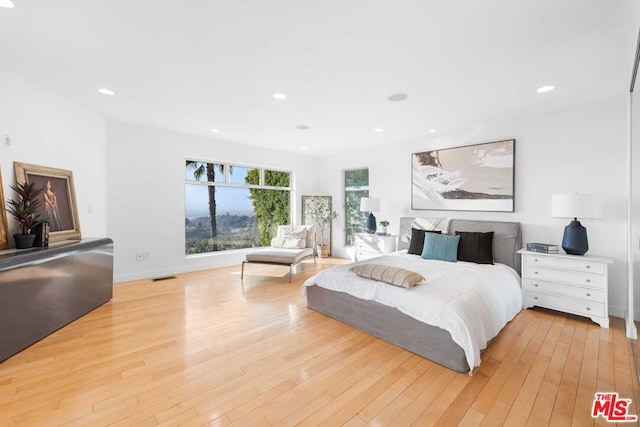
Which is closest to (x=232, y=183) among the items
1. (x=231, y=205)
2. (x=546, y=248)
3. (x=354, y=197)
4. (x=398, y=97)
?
(x=231, y=205)

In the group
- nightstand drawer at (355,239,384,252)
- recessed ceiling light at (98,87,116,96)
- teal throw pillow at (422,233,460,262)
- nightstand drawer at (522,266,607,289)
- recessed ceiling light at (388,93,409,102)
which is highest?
recessed ceiling light at (98,87,116,96)

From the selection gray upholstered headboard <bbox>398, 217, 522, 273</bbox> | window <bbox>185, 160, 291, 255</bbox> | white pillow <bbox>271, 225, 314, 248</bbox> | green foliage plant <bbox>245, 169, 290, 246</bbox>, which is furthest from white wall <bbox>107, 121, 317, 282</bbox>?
gray upholstered headboard <bbox>398, 217, 522, 273</bbox>

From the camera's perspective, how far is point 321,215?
6621mm

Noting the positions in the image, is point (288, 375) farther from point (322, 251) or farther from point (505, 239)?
point (322, 251)

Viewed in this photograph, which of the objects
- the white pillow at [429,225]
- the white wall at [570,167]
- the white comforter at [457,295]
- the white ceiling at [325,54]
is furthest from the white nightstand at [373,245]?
the white ceiling at [325,54]

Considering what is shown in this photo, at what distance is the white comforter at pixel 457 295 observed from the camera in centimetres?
217

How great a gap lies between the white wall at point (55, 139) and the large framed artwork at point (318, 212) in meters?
3.90

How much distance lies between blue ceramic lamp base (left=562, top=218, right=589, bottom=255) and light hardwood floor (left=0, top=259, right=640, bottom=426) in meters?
0.76

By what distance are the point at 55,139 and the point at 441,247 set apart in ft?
16.4

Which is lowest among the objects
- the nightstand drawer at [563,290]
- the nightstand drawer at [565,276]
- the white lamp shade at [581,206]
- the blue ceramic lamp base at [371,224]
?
the nightstand drawer at [563,290]

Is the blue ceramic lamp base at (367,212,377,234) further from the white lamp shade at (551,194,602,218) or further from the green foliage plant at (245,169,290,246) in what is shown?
the white lamp shade at (551,194,602,218)

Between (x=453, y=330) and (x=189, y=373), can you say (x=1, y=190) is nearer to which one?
(x=189, y=373)

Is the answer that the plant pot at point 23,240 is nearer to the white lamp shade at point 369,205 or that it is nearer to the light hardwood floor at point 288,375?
the light hardwood floor at point 288,375

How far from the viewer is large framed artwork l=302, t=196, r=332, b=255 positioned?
6.70 m
